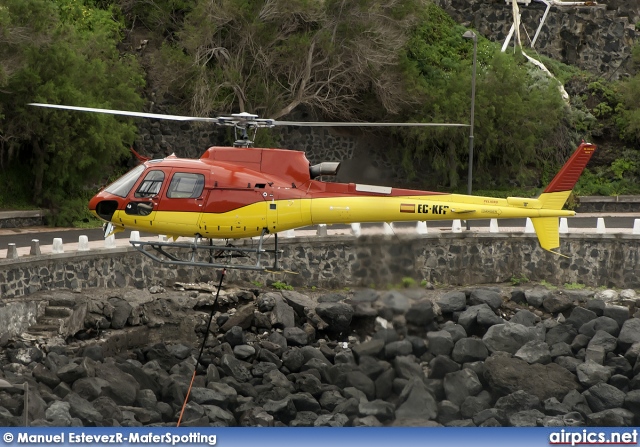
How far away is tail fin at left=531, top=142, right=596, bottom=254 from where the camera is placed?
30.5 m

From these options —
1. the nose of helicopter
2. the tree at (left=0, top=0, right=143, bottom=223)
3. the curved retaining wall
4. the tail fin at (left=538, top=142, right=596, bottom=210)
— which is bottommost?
the curved retaining wall

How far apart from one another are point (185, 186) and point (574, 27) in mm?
35826

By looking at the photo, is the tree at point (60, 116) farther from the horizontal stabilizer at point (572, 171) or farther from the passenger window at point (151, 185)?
the horizontal stabilizer at point (572, 171)

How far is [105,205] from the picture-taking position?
101 feet

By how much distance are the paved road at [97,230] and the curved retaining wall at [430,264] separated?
1.54 metres

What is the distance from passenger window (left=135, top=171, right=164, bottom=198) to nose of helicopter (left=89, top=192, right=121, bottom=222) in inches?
20.6

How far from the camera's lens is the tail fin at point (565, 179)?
30.5 metres

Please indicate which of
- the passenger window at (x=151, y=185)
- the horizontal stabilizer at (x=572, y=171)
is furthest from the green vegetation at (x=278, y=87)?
the horizontal stabilizer at (x=572, y=171)

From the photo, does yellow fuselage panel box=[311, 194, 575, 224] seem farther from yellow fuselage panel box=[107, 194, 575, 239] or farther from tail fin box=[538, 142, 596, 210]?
tail fin box=[538, 142, 596, 210]

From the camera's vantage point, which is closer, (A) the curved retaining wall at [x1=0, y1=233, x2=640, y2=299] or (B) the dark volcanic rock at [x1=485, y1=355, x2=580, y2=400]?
(B) the dark volcanic rock at [x1=485, y1=355, x2=580, y2=400]

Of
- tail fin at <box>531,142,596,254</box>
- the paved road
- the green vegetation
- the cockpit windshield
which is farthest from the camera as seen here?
the green vegetation

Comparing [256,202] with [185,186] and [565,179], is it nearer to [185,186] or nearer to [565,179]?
[185,186]

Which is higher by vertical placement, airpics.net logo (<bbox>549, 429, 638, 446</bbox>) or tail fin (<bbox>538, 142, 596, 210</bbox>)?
tail fin (<bbox>538, 142, 596, 210</bbox>)

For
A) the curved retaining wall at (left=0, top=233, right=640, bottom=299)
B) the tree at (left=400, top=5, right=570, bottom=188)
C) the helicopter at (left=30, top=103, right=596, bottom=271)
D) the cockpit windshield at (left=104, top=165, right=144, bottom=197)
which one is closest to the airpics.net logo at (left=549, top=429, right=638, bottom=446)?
the helicopter at (left=30, top=103, right=596, bottom=271)
